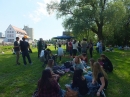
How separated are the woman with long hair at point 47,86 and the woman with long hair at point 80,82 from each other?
3.93ft

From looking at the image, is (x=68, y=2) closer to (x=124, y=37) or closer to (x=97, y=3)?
(x=97, y=3)

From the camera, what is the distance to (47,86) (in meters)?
6.01

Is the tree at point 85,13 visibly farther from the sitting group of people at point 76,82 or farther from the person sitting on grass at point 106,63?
the sitting group of people at point 76,82

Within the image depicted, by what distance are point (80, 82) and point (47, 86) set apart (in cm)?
157

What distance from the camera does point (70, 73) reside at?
1072 centimetres

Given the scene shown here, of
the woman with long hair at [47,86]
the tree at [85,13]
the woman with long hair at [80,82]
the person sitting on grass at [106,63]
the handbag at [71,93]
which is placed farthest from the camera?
the tree at [85,13]

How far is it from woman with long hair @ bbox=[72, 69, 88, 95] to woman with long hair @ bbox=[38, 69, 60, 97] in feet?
3.93

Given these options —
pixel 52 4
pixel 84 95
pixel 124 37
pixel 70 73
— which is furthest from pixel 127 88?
pixel 124 37

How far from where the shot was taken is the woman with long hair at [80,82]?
708 centimetres

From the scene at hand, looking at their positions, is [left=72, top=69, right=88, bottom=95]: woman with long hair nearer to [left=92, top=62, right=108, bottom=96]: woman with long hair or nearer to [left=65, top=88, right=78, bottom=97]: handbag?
[left=65, top=88, right=78, bottom=97]: handbag

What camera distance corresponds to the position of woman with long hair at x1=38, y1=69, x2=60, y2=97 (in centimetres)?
600

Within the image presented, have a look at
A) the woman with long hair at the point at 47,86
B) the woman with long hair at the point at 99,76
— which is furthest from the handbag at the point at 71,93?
the woman with long hair at the point at 99,76

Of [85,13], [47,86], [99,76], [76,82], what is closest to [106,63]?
[99,76]

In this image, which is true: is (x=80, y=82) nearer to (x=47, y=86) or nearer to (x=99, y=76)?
(x=99, y=76)
